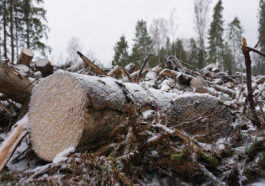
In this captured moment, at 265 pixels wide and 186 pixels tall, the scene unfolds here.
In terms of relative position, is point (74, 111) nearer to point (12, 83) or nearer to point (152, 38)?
point (12, 83)

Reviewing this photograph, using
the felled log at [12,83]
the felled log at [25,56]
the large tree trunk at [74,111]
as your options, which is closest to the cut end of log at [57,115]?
the large tree trunk at [74,111]

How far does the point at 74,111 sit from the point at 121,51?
61.0 feet

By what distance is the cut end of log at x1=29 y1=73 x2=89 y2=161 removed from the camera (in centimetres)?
118

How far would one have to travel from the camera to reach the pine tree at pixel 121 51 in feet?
62.7

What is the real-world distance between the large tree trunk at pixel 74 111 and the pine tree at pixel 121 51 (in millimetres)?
17875

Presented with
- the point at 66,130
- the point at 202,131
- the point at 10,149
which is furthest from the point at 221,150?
the point at 10,149

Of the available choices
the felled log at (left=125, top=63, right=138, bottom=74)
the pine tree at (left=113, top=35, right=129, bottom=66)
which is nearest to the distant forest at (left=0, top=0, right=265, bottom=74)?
the pine tree at (left=113, top=35, right=129, bottom=66)

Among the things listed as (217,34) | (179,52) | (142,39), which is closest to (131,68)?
(179,52)

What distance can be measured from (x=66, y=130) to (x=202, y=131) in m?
1.25

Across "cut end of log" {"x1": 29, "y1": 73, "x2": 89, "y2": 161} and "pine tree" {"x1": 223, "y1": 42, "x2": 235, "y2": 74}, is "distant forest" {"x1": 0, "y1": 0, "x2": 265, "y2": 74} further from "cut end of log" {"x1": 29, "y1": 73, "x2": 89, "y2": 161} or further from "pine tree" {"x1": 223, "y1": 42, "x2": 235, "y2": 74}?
"cut end of log" {"x1": 29, "y1": 73, "x2": 89, "y2": 161}

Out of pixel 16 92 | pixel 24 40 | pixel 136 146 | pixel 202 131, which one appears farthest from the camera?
pixel 24 40

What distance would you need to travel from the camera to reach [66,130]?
4.02 feet

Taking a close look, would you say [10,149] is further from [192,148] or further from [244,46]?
[244,46]

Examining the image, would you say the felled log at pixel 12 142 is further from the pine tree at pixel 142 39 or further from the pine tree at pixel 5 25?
the pine tree at pixel 142 39
